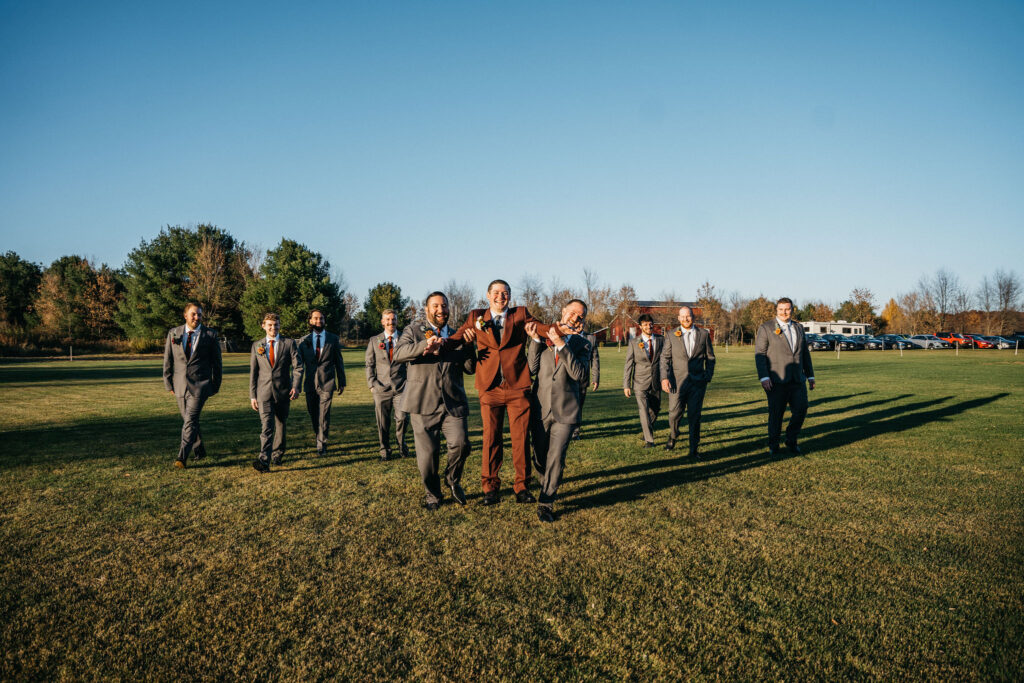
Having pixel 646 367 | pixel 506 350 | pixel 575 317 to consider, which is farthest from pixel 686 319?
pixel 506 350

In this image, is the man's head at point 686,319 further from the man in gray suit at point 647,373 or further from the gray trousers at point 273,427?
the gray trousers at point 273,427

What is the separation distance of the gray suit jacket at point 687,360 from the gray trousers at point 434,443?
13.3ft

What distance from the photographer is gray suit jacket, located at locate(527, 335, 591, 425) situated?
5.20 meters

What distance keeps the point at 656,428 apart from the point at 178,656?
8.41m

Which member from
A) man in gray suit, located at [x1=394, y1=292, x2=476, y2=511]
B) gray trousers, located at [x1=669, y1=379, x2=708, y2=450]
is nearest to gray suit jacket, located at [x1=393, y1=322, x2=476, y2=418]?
man in gray suit, located at [x1=394, y1=292, x2=476, y2=511]

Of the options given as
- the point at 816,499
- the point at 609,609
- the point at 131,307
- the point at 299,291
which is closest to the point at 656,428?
the point at 816,499

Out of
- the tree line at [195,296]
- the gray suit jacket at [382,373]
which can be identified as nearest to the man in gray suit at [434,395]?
the gray suit jacket at [382,373]

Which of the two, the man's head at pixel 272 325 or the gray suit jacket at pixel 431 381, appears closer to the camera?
the gray suit jacket at pixel 431 381

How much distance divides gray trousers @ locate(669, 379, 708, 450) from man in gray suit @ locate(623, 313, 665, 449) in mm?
339

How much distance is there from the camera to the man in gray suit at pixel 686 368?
7.94 metres

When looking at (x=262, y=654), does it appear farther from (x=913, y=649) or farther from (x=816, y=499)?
(x=816, y=499)

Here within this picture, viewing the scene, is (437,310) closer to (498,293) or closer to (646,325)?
(498,293)

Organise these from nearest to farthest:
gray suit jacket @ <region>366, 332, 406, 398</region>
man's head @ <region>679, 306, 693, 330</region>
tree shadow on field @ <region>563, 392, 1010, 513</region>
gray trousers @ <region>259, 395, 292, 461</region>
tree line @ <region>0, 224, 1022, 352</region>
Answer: tree shadow on field @ <region>563, 392, 1010, 513</region>, gray trousers @ <region>259, 395, 292, 461</region>, gray suit jacket @ <region>366, 332, 406, 398</region>, man's head @ <region>679, 306, 693, 330</region>, tree line @ <region>0, 224, 1022, 352</region>

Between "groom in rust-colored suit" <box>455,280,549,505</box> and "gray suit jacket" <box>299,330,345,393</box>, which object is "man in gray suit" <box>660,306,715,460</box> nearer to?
"groom in rust-colored suit" <box>455,280,549,505</box>
